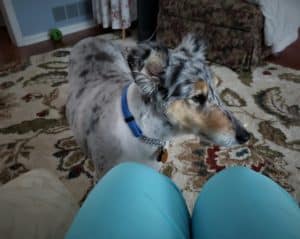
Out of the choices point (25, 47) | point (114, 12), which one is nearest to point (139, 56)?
point (114, 12)

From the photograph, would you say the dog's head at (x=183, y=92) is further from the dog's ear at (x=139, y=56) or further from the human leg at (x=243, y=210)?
the human leg at (x=243, y=210)

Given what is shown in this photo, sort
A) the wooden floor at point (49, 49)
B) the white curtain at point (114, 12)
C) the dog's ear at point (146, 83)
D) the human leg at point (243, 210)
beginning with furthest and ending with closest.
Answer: the white curtain at point (114, 12)
the wooden floor at point (49, 49)
the dog's ear at point (146, 83)
the human leg at point (243, 210)

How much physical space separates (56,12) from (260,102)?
2.49 metres

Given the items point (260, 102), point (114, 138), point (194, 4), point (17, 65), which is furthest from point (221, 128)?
point (17, 65)

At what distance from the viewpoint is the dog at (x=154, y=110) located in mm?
867

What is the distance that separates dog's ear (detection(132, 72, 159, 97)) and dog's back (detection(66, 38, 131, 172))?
16 cm

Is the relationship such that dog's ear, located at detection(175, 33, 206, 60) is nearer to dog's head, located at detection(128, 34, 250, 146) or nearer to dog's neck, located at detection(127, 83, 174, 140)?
dog's head, located at detection(128, 34, 250, 146)

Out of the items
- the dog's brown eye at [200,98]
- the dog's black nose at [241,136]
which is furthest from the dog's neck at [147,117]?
the dog's black nose at [241,136]

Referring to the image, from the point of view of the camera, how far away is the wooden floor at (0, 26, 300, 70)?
8.25 ft

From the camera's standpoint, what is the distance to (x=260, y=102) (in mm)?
1906

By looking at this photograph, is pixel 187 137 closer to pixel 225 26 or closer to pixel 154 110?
pixel 154 110

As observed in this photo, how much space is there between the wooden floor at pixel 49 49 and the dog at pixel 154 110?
1.81 metres

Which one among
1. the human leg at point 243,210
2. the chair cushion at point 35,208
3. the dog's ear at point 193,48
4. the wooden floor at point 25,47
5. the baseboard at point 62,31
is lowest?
the wooden floor at point 25,47

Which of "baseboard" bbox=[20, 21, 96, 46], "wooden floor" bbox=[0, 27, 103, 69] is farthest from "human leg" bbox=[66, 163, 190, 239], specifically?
"baseboard" bbox=[20, 21, 96, 46]
